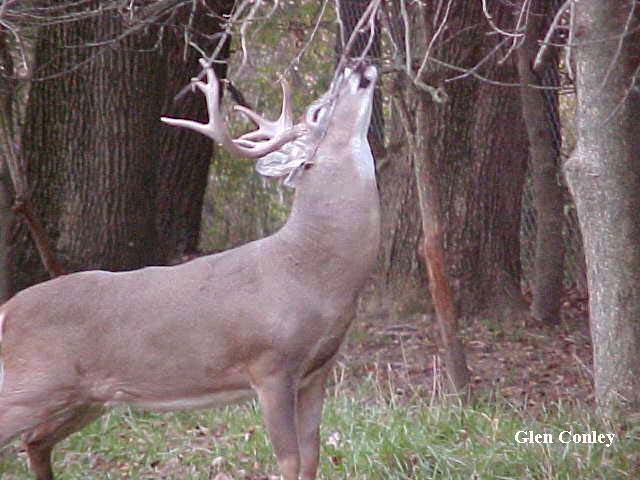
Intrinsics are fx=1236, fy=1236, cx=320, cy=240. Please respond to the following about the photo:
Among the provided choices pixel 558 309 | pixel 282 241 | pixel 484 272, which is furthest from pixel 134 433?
pixel 558 309

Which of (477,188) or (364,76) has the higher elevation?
(364,76)

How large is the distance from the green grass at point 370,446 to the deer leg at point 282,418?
0.65 m

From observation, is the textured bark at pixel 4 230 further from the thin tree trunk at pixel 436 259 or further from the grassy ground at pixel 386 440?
the thin tree trunk at pixel 436 259

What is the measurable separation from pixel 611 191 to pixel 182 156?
5.25m

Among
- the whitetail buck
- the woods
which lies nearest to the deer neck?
the whitetail buck

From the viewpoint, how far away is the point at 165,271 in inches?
217

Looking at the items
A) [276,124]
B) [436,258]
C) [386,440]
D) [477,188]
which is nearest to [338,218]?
[276,124]

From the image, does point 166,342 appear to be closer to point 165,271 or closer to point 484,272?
point 165,271

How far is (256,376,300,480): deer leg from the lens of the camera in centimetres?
506

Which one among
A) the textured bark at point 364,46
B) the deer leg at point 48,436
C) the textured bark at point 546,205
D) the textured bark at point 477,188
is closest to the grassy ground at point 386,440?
the deer leg at point 48,436

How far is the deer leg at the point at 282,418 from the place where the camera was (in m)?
5.06

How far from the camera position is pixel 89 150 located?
30.6ft

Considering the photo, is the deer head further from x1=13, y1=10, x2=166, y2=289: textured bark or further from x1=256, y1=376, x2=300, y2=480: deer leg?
x1=13, y1=10, x2=166, y2=289: textured bark

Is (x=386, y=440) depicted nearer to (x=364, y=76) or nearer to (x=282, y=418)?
(x=282, y=418)
